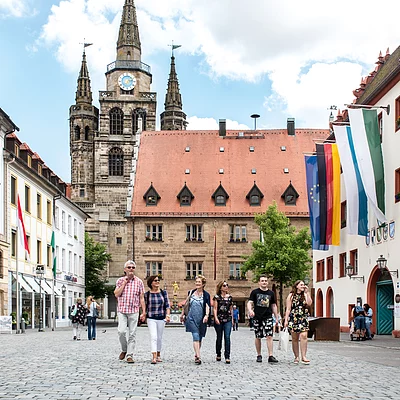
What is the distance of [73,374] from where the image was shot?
1255 centimetres

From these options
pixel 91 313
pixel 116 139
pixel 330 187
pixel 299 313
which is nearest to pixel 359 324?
pixel 91 313

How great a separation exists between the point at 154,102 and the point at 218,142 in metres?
29.3

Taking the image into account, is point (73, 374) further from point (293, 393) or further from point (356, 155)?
point (356, 155)

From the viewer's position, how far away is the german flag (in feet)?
124

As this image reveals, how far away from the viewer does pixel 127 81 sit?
99.9m

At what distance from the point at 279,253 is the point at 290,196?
40.9ft

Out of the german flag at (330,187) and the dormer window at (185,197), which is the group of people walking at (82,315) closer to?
the german flag at (330,187)

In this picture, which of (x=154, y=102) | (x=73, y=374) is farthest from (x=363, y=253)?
(x=154, y=102)

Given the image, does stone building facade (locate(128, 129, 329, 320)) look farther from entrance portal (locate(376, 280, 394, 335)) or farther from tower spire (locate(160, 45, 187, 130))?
tower spire (locate(160, 45, 187, 130))

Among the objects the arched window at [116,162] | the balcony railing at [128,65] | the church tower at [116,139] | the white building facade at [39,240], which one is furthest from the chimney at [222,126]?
the balcony railing at [128,65]

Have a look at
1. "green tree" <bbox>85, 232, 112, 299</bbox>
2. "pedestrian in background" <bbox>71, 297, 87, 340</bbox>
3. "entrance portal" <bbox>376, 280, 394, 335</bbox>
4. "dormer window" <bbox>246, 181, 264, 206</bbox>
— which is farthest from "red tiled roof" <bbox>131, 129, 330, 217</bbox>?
"pedestrian in background" <bbox>71, 297, 87, 340</bbox>

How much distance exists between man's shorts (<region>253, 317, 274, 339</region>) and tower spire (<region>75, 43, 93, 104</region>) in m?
88.7

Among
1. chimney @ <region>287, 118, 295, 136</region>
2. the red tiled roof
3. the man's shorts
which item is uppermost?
chimney @ <region>287, 118, 295, 136</region>

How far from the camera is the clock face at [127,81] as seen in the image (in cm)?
9938
